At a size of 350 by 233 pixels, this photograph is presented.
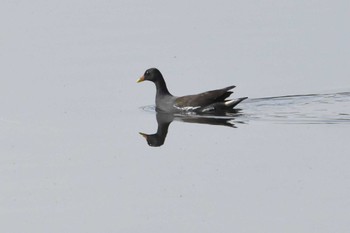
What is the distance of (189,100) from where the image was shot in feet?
71.3

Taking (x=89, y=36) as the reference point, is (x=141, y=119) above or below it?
below

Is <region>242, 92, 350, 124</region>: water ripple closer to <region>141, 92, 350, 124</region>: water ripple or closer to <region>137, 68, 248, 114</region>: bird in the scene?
<region>141, 92, 350, 124</region>: water ripple

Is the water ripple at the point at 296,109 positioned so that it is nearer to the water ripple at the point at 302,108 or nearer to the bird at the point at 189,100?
the water ripple at the point at 302,108

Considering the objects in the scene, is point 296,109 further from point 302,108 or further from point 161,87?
point 161,87

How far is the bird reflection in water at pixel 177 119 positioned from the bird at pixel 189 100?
0.17 metres

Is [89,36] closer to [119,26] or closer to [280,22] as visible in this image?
[119,26]

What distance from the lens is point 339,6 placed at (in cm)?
2630

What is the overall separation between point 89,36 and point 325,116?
561cm

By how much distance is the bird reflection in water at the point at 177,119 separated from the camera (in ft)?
64.4

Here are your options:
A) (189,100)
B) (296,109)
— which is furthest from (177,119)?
(296,109)

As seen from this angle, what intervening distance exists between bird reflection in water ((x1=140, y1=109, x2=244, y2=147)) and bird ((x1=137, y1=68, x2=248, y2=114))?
0.17 meters

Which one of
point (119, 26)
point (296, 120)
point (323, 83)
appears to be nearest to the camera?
point (296, 120)

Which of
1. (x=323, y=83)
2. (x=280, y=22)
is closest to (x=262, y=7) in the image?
(x=280, y=22)

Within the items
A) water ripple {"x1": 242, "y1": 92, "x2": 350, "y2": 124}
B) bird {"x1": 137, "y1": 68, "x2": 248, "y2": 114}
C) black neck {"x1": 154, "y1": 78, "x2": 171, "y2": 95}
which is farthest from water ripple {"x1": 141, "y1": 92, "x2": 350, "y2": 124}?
black neck {"x1": 154, "y1": 78, "x2": 171, "y2": 95}
